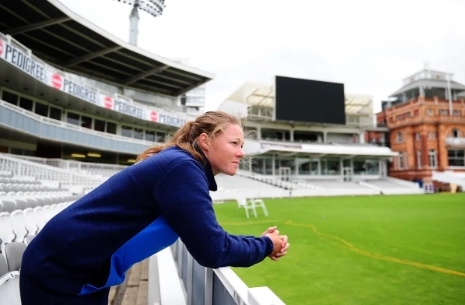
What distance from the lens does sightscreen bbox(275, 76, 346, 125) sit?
37.7 meters

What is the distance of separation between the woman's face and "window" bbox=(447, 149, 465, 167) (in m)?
50.6

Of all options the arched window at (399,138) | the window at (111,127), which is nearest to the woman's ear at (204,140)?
the window at (111,127)

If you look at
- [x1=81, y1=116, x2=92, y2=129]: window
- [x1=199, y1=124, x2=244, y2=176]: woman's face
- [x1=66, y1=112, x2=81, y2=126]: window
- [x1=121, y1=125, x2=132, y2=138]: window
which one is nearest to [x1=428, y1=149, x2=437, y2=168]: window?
[x1=121, y1=125, x2=132, y2=138]: window

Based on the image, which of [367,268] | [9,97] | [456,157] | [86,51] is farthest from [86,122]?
[456,157]

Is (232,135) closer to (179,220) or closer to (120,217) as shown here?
(179,220)

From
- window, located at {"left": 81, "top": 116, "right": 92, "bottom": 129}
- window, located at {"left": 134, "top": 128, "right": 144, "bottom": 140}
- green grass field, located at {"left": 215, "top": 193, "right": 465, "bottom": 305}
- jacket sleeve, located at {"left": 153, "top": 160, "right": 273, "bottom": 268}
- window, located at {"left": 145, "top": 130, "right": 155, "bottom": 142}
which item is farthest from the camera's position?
window, located at {"left": 145, "top": 130, "right": 155, "bottom": 142}

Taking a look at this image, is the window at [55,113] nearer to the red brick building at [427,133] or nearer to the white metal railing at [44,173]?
the white metal railing at [44,173]

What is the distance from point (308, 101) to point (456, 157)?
23.1 metres

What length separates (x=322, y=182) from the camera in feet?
128

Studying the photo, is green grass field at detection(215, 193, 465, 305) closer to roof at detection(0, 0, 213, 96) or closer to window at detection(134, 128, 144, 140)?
roof at detection(0, 0, 213, 96)

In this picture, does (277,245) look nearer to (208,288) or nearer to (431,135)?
(208,288)

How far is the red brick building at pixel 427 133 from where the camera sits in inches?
1650

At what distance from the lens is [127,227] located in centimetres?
130

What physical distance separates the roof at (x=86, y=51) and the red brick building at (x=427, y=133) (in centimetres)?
2962
